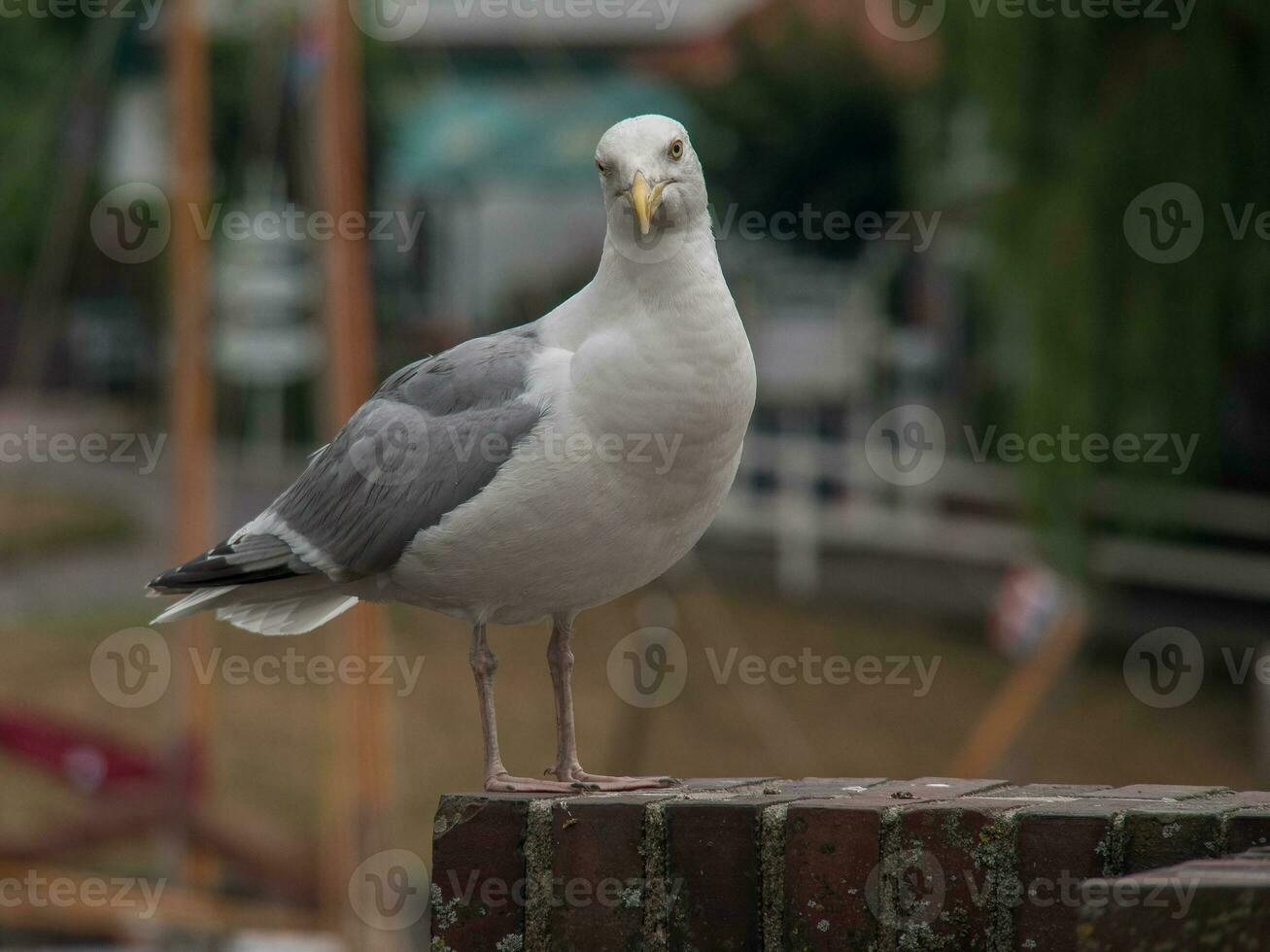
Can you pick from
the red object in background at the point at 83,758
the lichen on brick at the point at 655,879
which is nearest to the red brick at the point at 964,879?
the lichen on brick at the point at 655,879

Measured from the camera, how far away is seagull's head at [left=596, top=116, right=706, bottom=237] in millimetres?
3719

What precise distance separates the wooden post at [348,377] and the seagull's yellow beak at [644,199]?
7.30 m

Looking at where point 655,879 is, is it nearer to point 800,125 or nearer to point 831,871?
point 831,871

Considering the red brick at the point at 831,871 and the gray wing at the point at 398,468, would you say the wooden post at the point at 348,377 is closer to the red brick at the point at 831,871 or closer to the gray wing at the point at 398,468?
the gray wing at the point at 398,468

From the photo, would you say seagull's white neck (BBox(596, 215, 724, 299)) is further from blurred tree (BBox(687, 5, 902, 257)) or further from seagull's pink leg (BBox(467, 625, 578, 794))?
blurred tree (BBox(687, 5, 902, 257))

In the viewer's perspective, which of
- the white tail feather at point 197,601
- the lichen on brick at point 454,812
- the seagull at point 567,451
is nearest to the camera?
the lichen on brick at point 454,812

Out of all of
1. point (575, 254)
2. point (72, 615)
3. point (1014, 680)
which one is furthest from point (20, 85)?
point (1014, 680)

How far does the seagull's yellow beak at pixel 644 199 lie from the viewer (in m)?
3.62

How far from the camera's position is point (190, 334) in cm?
1212

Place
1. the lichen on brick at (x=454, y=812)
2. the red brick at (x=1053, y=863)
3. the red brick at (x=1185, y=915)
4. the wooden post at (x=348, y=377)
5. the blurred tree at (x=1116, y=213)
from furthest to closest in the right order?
the wooden post at (x=348, y=377) → the blurred tree at (x=1116, y=213) → the lichen on brick at (x=454, y=812) → the red brick at (x=1053, y=863) → the red brick at (x=1185, y=915)

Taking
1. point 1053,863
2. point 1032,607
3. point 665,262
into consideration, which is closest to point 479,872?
point 1053,863

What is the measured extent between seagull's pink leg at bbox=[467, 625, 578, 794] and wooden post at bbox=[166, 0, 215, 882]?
8.11 metres

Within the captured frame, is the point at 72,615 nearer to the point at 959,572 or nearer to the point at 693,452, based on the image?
the point at 959,572

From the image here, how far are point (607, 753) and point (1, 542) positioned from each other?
8028 mm
